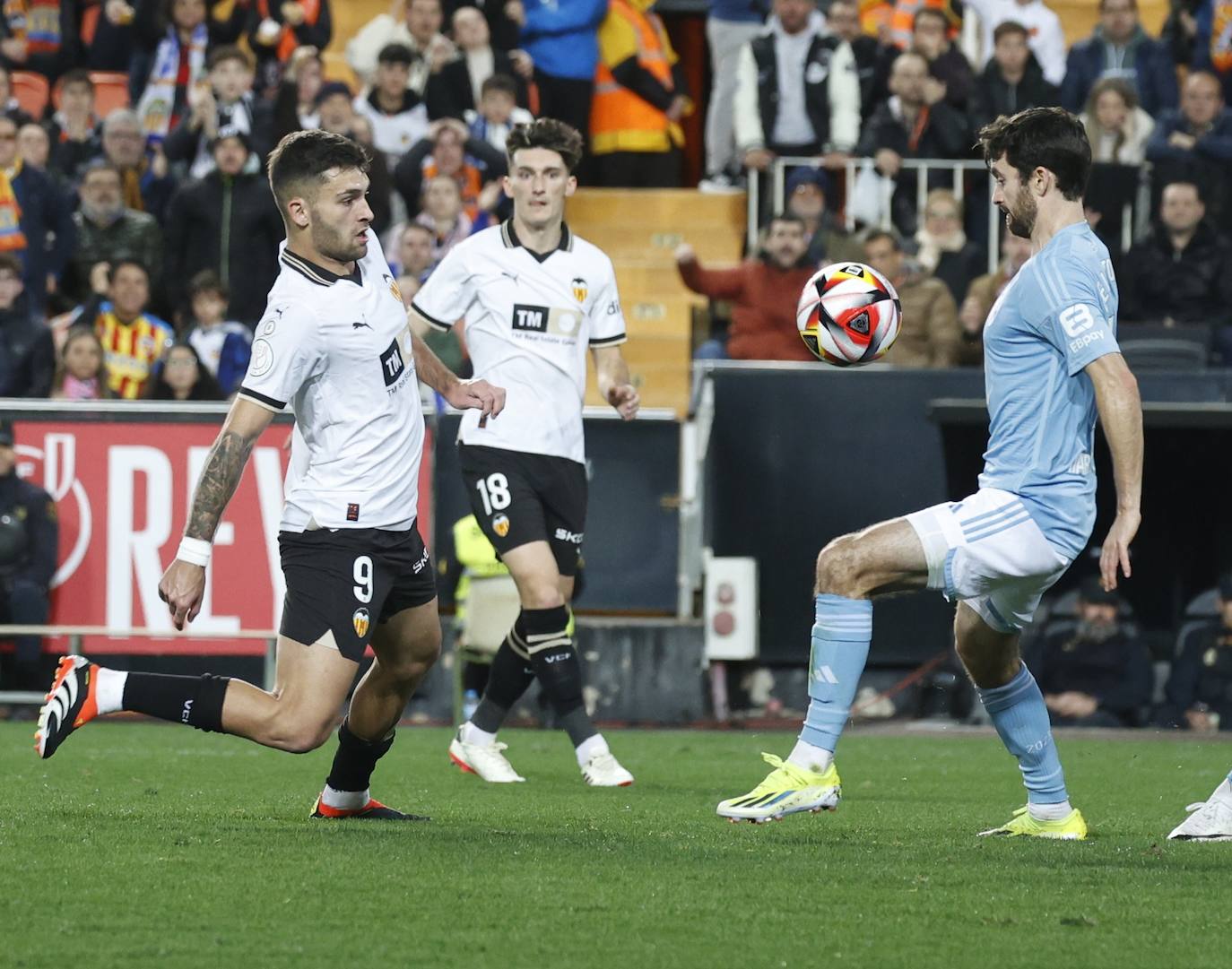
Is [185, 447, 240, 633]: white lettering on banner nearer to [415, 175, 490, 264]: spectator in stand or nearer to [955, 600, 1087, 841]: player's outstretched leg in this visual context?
[415, 175, 490, 264]: spectator in stand

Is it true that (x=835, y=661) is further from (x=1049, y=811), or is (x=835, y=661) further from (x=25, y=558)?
(x=25, y=558)

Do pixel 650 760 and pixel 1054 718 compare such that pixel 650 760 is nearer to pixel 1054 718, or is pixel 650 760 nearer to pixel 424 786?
pixel 424 786

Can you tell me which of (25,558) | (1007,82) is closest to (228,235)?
(25,558)

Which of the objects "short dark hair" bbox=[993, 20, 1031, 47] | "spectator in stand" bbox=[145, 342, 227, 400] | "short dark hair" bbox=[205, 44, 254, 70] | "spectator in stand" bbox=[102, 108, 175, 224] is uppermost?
"short dark hair" bbox=[993, 20, 1031, 47]

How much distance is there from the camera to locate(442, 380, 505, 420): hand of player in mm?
7363

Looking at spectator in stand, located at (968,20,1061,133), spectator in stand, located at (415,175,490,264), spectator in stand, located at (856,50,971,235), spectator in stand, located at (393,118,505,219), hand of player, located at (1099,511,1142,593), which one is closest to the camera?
hand of player, located at (1099,511,1142,593)

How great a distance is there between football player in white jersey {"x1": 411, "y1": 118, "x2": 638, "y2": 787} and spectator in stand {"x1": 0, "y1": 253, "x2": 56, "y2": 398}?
20.3 ft

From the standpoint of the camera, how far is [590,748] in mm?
9086

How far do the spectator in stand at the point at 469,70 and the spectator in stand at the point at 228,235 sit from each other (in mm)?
1839

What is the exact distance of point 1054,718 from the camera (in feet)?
45.1

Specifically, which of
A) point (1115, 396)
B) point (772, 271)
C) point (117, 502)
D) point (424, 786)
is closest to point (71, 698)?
point (424, 786)

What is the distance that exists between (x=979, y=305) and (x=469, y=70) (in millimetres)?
5138

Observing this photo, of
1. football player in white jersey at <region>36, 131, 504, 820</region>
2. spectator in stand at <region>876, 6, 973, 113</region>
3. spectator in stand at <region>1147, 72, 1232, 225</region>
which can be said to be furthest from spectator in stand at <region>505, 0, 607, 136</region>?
football player in white jersey at <region>36, 131, 504, 820</region>

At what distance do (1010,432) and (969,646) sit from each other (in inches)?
28.4
